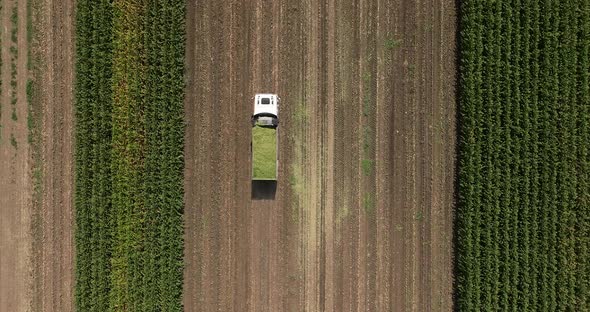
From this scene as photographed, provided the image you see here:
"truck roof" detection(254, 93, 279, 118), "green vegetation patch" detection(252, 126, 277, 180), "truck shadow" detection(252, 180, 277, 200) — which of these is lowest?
"truck shadow" detection(252, 180, 277, 200)

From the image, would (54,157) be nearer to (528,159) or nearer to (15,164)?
(15,164)

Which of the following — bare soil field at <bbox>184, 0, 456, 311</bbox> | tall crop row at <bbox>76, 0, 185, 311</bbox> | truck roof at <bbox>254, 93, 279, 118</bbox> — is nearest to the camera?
truck roof at <bbox>254, 93, 279, 118</bbox>

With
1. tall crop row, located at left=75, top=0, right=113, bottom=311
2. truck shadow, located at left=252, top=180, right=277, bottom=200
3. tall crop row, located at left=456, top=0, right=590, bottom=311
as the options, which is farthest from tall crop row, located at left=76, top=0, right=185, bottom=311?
tall crop row, located at left=456, top=0, right=590, bottom=311

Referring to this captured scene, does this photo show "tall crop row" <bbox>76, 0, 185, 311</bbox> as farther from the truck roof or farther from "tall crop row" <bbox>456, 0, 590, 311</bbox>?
"tall crop row" <bbox>456, 0, 590, 311</bbox>

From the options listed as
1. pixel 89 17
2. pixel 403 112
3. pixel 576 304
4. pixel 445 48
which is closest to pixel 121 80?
pixel 89 17

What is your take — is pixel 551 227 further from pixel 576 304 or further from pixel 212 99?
pixel 212 99

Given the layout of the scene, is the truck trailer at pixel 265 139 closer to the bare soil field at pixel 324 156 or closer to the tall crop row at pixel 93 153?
the bare soil field at pixel 324 156
